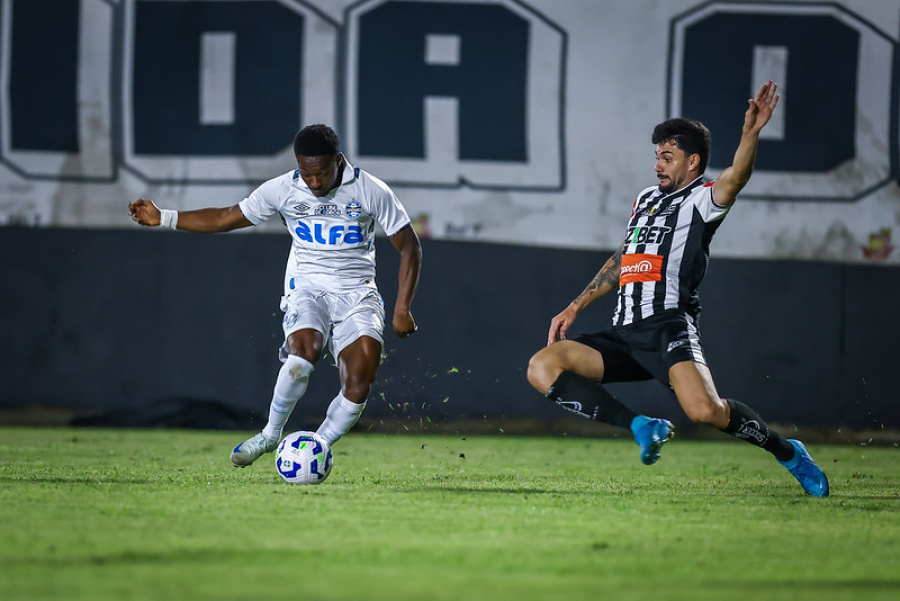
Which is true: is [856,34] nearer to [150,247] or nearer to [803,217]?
[803,217]

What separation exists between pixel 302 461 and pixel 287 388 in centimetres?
52

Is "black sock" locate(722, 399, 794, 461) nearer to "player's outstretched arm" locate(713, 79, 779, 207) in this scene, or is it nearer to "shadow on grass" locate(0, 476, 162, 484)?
"player's outstretched arm" locate(713, 79, 779, 207)

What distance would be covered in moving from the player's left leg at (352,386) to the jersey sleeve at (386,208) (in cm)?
63

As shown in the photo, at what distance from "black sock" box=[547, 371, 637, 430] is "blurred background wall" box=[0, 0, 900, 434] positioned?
16.4 feet

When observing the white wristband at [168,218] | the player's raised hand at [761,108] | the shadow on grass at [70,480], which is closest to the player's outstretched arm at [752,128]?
the player's raised hand at [761,108]

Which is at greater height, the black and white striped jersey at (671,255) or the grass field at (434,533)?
the black and white striped jersey at (671,255)

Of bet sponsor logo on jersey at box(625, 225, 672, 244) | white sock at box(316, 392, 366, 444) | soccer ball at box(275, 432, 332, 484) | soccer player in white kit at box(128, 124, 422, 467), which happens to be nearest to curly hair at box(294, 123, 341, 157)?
soccer player in white kit at box(128, 124, 422, 467)

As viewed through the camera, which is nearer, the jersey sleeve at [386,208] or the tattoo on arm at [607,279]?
the tattoo on arm at [607,279]

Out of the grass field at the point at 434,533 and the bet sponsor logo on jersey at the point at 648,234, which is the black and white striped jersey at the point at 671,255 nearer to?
the bet sponsor logo on jersey at the point at 648,234

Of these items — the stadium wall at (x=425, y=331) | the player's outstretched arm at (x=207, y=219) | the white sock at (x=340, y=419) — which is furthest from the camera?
the stadium wall at (x=425, y=331)

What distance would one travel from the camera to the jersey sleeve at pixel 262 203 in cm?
652

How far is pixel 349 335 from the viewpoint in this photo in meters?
6.37

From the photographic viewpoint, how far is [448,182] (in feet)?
37.2

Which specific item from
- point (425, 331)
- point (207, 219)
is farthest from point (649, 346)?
point (425, 331)
